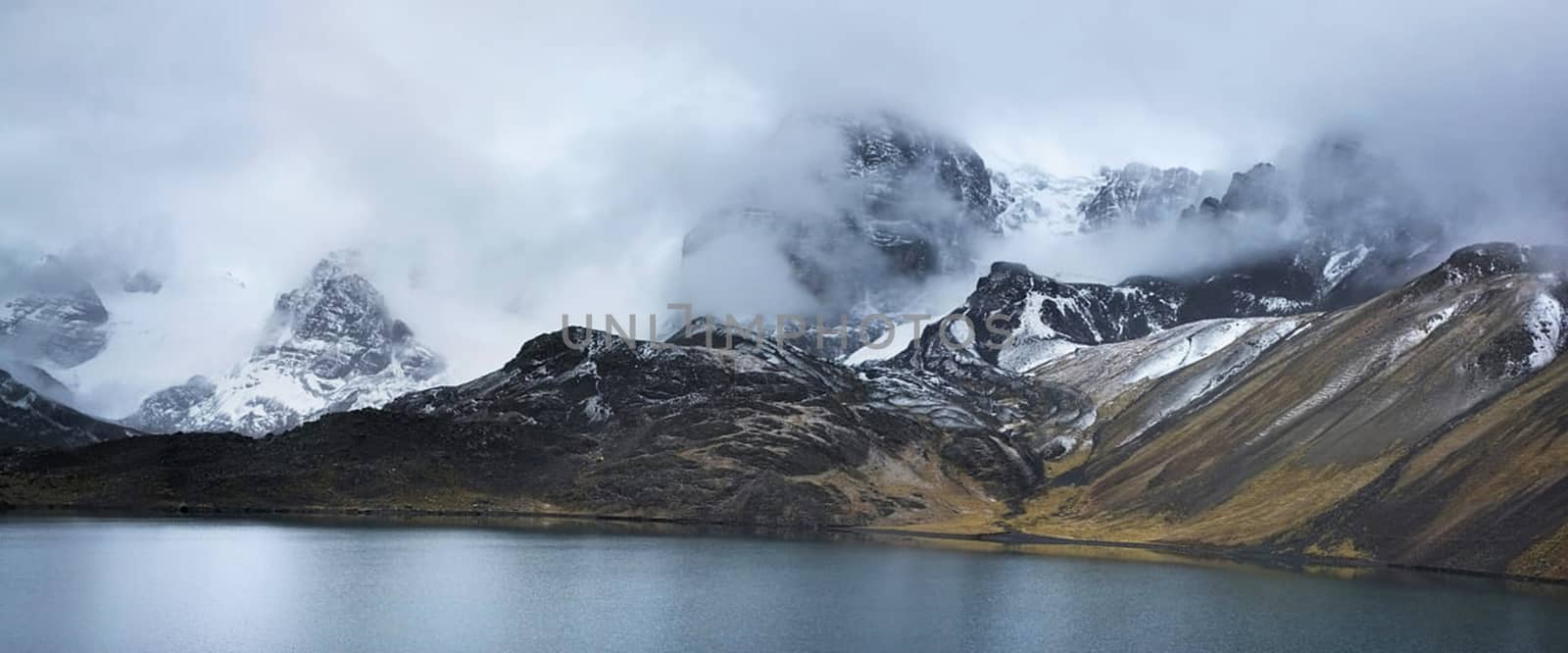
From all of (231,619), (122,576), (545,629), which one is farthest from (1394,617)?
(122,576)

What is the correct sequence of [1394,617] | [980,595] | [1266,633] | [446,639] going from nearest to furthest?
1. [446,639]
2. [1266,633]
3. [1394,617]
4. [980,595]

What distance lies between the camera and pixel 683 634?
5315 inches

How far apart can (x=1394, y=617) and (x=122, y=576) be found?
155931 mm

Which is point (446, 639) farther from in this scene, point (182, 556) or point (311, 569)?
point (182, 556)

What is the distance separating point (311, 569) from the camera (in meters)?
184

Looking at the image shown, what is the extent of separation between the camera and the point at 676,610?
152 m

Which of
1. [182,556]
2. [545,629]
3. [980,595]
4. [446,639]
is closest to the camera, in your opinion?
[446,639]

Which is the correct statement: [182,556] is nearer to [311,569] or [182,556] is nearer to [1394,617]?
[311,569]

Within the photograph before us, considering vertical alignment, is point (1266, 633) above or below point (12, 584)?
below

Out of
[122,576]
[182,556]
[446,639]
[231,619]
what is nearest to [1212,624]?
[446,639]

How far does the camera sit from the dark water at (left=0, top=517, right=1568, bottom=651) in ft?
426

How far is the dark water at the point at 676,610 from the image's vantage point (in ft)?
426

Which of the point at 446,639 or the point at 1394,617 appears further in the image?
the point at 1394,617

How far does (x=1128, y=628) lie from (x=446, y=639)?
243 feet
